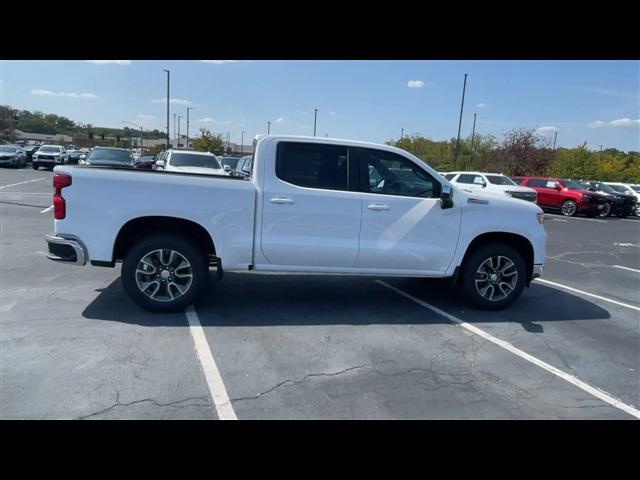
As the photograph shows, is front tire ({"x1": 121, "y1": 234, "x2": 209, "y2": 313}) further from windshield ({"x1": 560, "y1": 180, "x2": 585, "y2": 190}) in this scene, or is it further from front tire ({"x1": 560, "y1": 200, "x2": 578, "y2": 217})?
windshield ({"x1": 560, "y1": 180, "x2": 585, "y2": 190})

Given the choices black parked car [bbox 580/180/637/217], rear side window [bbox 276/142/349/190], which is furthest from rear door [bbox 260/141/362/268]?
black parked car [bbox 580/180/637/217]

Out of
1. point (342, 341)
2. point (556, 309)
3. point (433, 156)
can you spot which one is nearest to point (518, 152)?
point (433, 156)

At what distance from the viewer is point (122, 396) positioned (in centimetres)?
305

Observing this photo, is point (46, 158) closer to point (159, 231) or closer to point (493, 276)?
point (159, 231)

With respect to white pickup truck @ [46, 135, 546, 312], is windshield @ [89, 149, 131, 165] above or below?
above

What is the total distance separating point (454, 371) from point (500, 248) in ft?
6.80

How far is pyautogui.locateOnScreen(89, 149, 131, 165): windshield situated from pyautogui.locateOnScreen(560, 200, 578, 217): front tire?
20.7 metres

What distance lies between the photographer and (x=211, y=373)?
11.3 ft

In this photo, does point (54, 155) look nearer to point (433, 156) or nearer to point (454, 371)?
point (454, 371)

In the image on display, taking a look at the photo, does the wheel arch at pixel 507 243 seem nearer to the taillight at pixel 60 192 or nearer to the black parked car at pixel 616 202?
the taillight at pixel 60 192

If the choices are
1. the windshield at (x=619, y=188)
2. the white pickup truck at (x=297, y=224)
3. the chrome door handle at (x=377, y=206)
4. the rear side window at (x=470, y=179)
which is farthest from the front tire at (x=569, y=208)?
the chrome door handle at (x=377, y=206)

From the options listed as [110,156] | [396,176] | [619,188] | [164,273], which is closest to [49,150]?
[110,156]

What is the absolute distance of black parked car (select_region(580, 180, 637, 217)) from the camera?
20594mm

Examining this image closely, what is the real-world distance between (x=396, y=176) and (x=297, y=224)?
4.47ft
